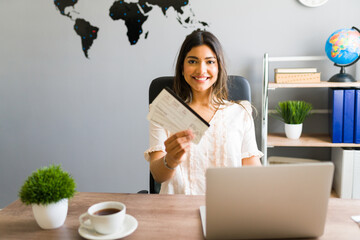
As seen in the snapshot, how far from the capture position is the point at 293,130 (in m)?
2.24

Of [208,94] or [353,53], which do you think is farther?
[353,53]

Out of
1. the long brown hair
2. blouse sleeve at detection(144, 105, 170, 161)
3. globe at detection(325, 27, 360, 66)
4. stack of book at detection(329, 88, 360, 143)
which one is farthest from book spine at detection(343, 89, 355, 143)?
blouse sleeve at detection(144, 105, 170, 161)

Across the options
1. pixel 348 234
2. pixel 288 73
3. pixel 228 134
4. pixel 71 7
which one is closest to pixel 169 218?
pixel 348 234

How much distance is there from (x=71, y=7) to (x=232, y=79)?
1.59m

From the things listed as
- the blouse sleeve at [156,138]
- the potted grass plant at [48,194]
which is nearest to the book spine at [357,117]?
the blouse sleeve at [156,138]

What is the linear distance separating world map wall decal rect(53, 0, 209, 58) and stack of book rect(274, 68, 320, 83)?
65 centimetres

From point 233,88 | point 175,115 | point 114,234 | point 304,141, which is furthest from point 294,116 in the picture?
point 114,234

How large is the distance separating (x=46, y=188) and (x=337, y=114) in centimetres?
182

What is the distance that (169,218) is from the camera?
3.12 ft

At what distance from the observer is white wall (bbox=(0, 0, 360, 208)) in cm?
237

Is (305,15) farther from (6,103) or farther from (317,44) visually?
(6,103)

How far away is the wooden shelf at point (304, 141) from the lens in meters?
2.13

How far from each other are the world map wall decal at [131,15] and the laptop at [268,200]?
1862 mm

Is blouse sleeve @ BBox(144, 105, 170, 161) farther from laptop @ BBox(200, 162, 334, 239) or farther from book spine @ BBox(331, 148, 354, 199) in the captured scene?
book spine @ BBox(331, 148, 354, 199)
